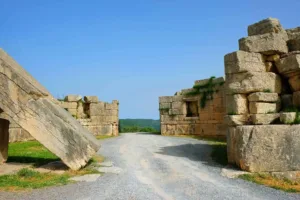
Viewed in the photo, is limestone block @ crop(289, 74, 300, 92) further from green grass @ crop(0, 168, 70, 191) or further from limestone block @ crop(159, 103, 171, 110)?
limestone block @ crop(159, 103, 171, 110)

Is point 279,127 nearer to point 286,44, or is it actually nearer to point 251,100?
point 251,100

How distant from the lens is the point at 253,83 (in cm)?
860

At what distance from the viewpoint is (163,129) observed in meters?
18.9

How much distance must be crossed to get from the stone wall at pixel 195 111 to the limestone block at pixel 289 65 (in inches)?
279

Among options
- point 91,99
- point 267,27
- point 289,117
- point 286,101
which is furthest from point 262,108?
point 91,99

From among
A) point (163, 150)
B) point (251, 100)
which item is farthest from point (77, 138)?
point (251, 100)

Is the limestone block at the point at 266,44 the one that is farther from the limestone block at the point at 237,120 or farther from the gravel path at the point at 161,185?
the gravel path at the point at 161,185

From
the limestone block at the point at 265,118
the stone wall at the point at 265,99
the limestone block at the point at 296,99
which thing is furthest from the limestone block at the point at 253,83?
the limestone block at the point at 265,118

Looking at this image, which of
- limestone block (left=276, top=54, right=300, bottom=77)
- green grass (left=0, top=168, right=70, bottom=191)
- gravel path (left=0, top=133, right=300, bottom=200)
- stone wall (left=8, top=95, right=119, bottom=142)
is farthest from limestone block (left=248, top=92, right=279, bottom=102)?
stone wall (left=8, top=95, right=119, bottom=142)

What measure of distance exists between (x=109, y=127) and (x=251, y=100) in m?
13.3

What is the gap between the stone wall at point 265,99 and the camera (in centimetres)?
730

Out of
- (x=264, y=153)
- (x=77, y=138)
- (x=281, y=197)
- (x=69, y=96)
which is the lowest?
(x=281, y=197)

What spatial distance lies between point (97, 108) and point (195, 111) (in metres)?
7.06

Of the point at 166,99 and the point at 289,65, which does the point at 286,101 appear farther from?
the point at 166,99
